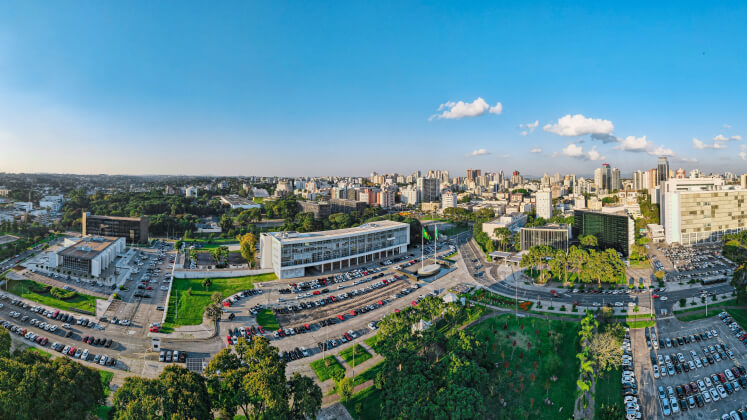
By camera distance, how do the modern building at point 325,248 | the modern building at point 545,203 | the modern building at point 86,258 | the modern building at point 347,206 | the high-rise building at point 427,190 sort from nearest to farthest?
the modern building at point 86,258
the modern building at point 325,248
the modern building at point 545,203
the modern building at point 347,206
the high-rise building at point 427,190

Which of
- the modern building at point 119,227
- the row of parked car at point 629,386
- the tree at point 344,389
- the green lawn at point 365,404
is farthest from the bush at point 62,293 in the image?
the row of parked car at point 629,386

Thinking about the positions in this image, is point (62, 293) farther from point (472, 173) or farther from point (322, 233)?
point (472, 173)

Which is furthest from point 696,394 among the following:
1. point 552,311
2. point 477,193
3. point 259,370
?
point 477,193

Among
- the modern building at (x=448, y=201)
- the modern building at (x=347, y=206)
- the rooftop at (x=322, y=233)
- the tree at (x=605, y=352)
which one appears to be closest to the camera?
the tree at (x=605, y=352)

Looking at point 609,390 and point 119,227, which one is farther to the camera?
point 119,227

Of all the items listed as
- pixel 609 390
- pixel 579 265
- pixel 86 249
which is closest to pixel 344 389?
pixel 609 390

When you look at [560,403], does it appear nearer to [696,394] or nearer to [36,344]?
[696,394]

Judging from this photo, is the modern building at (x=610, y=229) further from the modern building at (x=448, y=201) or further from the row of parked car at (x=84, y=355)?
the row of parked car at (x=84, y=355)
